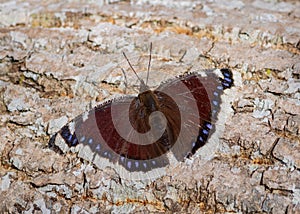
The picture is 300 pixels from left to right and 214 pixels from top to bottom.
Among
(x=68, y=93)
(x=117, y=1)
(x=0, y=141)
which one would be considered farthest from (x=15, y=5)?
(x=0, y=141)

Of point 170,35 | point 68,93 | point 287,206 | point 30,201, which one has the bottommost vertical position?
point 30,201

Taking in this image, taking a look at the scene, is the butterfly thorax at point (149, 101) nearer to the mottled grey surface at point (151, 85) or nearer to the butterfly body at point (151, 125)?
the butterfly body at point (151, 125)

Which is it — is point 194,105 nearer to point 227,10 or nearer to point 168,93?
point 168,93

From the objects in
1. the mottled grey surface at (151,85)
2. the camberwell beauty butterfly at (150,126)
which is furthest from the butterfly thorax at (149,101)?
the mottled grey surface at (151,85)

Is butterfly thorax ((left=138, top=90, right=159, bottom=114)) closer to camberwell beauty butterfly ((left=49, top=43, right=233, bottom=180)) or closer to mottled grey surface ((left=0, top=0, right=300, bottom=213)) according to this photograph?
camberwell beauty butterfly ((left=49, top=43, right=233, bottom=180))

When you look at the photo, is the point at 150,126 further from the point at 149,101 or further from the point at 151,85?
the point at 151,85

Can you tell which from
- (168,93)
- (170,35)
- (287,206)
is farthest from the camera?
(170,35)

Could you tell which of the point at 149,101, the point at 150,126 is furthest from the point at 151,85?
the point at 150,126
